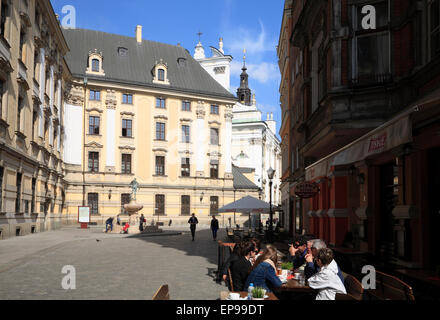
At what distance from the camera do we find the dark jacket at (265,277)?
7.13 m

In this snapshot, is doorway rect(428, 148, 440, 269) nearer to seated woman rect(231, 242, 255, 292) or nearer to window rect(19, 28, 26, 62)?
seated woman rect(231, 242, 255, 292)

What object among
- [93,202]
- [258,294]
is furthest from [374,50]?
[93,202]

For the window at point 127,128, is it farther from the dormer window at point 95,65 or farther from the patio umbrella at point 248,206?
the patio umbrella at point 248,206

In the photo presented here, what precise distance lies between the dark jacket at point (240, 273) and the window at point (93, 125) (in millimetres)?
44211

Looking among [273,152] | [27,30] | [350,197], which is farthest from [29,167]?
[273,152]

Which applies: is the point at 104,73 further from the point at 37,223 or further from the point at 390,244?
the point at 390,244

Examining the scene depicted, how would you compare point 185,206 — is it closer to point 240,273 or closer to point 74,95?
point 74,95

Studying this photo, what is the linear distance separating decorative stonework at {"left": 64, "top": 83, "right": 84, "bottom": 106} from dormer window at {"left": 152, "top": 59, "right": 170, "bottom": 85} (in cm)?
853

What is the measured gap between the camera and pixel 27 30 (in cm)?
2698

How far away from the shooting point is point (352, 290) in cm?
→ 626

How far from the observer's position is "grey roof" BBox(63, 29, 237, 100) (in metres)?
51.8

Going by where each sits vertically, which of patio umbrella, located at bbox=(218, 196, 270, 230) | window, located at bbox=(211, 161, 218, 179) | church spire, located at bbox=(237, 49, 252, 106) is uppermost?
church spire, located at bbox=(237, 49, 252, 106)

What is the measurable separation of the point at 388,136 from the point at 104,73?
46881 millimetres

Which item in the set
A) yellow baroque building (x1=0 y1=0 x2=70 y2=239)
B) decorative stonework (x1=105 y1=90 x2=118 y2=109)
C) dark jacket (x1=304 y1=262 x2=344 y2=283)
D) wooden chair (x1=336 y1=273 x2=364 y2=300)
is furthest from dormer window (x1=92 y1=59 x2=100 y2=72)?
wooden chair (x1=336 y1=273 x2=364 y2=300)
